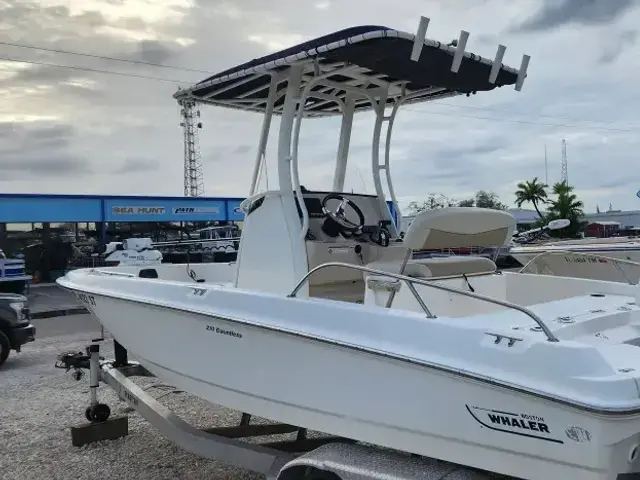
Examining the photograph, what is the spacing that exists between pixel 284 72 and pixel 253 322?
1.87m

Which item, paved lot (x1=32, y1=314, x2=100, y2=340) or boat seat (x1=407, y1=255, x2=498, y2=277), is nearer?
boat seat (x1=407, y1=255, x2=498, y2=277)

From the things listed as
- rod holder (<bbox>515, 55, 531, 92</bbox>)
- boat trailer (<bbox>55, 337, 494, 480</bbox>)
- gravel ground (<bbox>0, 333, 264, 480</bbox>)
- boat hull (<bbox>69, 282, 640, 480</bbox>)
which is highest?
rod holder (<bbox>515, 55, 531, 92</bbox>)

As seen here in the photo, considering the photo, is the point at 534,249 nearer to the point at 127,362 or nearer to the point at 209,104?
the point at 209,104

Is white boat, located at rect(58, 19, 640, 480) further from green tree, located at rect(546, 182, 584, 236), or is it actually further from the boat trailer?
green tree, located at rect(546, 182, 584, 236)

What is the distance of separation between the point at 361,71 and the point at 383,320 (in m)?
2.24

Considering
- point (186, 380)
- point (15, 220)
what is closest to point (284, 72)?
point (186, 380)

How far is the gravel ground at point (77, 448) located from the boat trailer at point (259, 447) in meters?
0.09

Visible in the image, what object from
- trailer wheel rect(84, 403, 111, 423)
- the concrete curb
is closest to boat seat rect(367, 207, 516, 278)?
trailer wheel rect(84, 403, 111, 423)

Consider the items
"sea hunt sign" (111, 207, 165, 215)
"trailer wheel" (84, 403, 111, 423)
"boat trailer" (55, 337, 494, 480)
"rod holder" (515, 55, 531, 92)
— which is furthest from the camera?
"sea hunt sign" (111, 207, 165, 215)

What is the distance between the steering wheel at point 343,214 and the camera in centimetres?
452

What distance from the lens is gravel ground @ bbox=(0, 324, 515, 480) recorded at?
4.45 m

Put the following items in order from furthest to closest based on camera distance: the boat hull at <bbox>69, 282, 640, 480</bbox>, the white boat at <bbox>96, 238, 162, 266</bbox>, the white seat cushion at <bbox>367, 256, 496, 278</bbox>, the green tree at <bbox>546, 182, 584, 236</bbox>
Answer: the green tree at <bbox>546, 182, 584, 236</bbox>
the white boat at <bbox>96, 238, 162, 266</bbox>
the white seat cushion at <bbox>367, 256, 496, 278</bbox>
the boat hull at <bbox>69, 282, 640, 480</bbox>

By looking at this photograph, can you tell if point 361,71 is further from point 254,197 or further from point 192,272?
point 192,272

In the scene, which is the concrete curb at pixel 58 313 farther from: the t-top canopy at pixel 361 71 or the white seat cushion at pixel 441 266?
the white seat cushion at pixel 441 266
